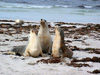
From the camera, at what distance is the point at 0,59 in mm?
6660

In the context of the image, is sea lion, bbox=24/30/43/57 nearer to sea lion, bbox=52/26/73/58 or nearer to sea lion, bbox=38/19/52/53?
sea lion, bbox=52/26/73/58

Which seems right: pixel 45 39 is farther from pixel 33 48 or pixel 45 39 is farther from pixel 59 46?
pixel 59 46

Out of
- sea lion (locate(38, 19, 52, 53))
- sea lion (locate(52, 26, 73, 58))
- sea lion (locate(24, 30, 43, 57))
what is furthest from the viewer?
sea lion (locate(38, 19, 52, 53))

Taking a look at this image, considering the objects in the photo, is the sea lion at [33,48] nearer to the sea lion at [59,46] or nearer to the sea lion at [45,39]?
the sea lion at [59,46]

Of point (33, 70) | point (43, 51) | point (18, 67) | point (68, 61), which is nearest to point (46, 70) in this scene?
point (33, 70)

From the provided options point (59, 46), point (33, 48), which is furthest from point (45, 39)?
point (59, 46)

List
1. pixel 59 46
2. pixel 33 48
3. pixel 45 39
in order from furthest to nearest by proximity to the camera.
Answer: pixel 45 39 → pixel 33 48 → pixel 59 46

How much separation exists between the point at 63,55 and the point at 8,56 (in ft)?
4.86

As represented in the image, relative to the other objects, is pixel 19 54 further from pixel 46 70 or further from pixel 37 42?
pixel 46 70

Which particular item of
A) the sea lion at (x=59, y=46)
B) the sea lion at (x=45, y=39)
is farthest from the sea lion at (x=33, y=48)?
the sea lion at (x=45, y=39)

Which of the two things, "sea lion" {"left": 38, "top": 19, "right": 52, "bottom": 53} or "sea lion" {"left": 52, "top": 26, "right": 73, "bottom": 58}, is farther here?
"sea lion" {"left": 38, "top": 19, "right": 52, "bottom": 53}

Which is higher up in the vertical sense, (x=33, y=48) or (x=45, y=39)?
(x=45, y=39)

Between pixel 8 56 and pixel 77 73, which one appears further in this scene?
pixel 8 56

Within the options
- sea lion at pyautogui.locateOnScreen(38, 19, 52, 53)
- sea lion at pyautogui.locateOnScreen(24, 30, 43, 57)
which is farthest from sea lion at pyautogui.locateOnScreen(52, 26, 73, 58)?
sea lion at pyautogui.locateOnScreen(38, 19, 52, 53)
